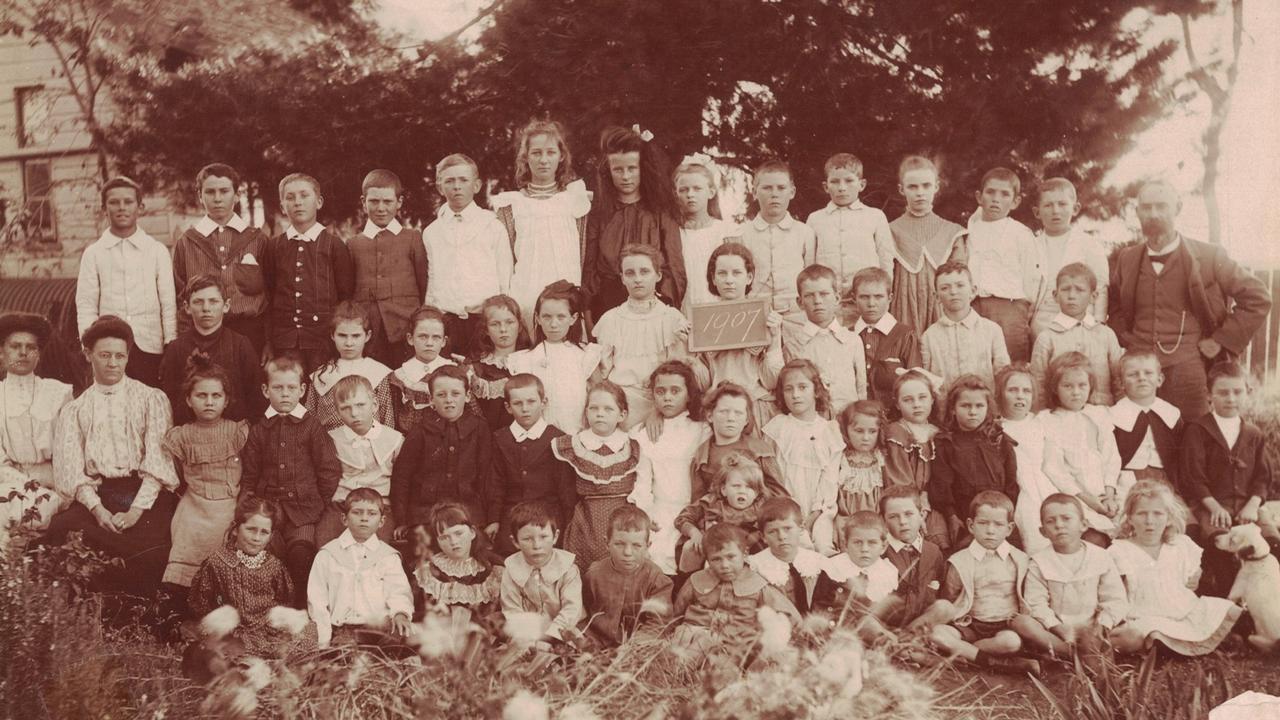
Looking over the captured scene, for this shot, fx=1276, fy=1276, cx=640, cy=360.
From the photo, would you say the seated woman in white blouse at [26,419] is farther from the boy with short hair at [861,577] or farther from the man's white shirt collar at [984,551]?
the man's white shirt collar at [984,551]

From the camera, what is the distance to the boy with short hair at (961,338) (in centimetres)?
512

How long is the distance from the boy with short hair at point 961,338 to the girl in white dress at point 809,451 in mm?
585

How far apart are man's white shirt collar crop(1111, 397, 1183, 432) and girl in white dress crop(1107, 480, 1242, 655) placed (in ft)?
0.92

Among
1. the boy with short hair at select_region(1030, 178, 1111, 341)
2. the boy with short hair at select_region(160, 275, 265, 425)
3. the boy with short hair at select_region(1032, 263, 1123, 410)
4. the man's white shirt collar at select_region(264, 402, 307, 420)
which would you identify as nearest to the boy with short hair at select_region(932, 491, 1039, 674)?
the boy with short hair at select_region(1032, 263, 1123, 410)

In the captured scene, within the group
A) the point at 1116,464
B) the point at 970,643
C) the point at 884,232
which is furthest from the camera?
the point at 884,232

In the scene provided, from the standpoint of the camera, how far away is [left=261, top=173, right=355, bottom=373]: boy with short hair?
5.26 meters

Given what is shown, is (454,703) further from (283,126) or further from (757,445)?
(283,126)

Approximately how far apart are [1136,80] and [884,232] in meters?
1.30

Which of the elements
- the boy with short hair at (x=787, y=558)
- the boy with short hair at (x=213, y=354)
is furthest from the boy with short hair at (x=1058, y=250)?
the boy with short hair at (x=213, y=354)

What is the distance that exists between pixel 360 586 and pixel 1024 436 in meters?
2.59

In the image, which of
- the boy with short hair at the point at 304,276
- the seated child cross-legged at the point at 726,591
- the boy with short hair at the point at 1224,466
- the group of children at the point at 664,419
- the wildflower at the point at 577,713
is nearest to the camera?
the wildflower at the point at 577,713

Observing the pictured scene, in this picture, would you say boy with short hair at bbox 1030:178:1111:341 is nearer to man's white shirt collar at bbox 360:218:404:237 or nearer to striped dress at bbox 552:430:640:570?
striped dress at bbox 552:430:640:570

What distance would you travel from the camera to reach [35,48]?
5.25 meters

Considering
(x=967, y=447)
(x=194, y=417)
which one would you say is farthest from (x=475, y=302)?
(x=967, y=447)
